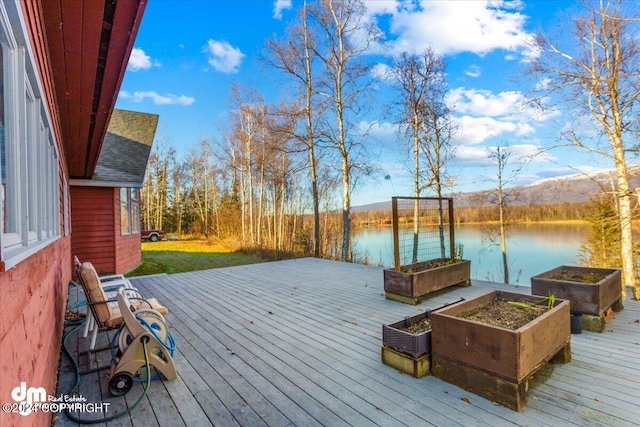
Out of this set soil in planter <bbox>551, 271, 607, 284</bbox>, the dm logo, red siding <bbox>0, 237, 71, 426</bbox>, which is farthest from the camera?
soil in planter <bbox>551, 271, 607, 284</bbox>

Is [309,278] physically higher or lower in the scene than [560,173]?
lower

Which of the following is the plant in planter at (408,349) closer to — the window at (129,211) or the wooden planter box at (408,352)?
the wooden planter box at (408,352)

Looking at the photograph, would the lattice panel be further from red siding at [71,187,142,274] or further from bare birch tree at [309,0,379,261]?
red siding at [71,187,142,274]

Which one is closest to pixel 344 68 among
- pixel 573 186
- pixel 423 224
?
pixel 423 224

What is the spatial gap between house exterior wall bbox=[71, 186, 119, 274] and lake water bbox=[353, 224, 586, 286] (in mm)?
8392

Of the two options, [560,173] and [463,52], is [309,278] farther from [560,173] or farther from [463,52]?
[463,52]

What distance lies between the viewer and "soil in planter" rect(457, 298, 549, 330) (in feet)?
7.80

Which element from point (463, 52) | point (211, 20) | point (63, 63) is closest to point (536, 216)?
point (463, 52)

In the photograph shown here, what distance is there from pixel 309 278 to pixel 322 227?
8907mm

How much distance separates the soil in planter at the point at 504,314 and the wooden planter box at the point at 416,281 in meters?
1.42

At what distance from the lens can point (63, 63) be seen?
246 centimetres

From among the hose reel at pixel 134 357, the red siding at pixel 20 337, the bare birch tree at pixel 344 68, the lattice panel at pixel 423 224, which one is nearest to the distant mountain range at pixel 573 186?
the lattice panel at pixel 423 224

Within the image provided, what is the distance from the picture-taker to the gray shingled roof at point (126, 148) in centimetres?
785

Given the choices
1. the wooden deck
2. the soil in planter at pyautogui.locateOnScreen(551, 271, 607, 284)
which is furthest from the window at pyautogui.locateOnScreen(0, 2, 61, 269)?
the soil in planter at pyautogui.locateOnScreen(551, 271, 607, 284)
